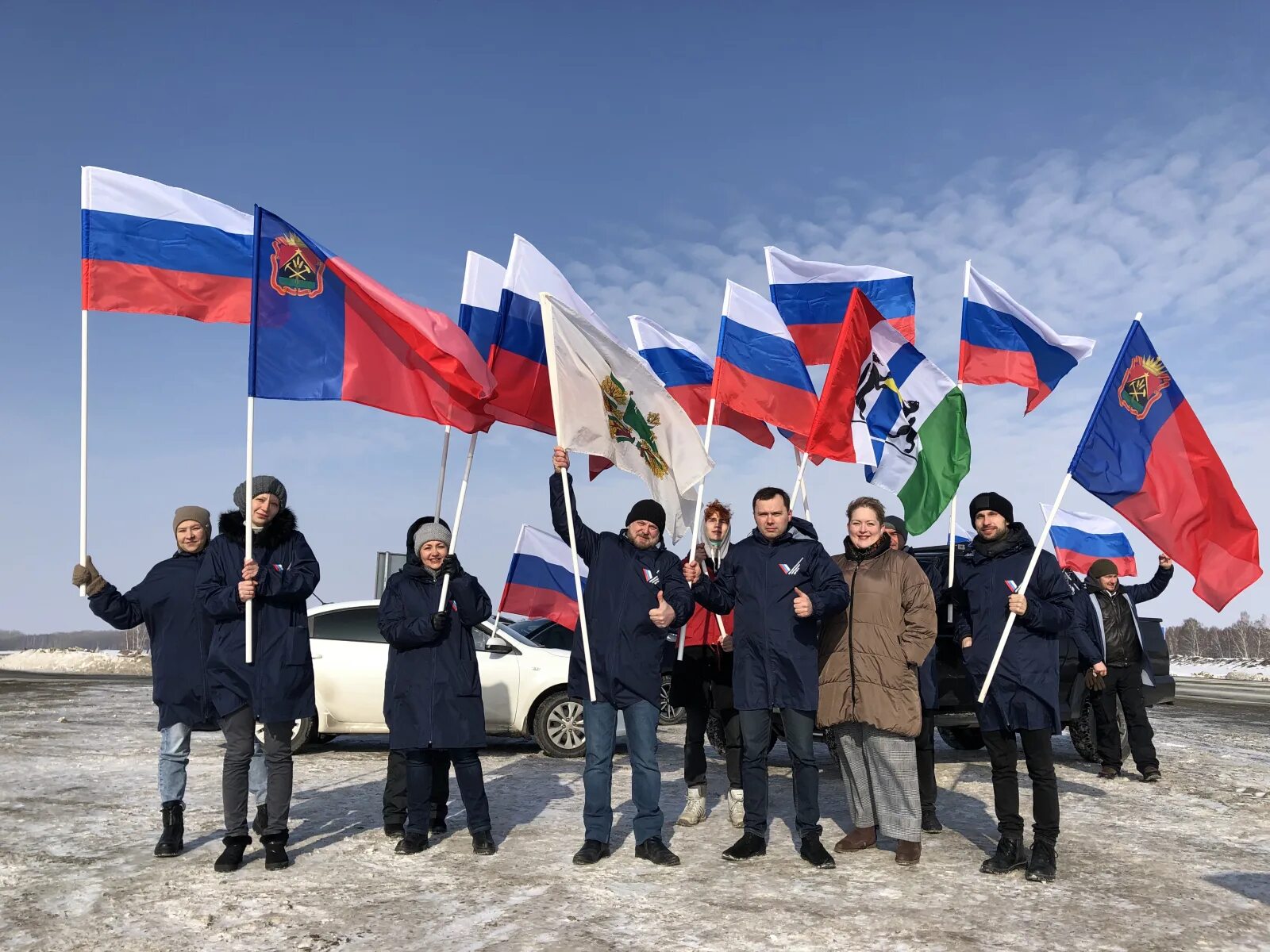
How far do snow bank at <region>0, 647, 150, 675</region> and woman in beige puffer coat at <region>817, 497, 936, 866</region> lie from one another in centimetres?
2868

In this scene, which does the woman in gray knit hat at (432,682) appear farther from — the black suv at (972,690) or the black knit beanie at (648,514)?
the black suv at (972,690)

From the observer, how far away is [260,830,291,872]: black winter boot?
4816mm

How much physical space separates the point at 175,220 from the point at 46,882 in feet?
12.2

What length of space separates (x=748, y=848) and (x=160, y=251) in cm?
488

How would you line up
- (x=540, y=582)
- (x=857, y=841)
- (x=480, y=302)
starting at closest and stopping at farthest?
1. (x=857, y=841)
2. (x=480, y=302)
3. (x=540, y=582)

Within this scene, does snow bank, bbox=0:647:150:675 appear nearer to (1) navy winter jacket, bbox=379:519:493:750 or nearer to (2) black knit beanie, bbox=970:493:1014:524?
(1) navy winter jacket, bbox=379:519:493:750

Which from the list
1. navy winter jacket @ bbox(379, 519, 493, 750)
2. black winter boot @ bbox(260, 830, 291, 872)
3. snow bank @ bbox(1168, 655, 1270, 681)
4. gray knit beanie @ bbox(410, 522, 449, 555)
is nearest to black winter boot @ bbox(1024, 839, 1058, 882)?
navy winter jacket @ bbox(379, 519, 493, 750)

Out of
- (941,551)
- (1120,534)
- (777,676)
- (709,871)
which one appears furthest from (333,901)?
(1120,534)

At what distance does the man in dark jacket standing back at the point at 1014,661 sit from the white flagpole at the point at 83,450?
193 inches

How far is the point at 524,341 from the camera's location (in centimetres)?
680

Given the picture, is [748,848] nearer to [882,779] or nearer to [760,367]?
[882,779]

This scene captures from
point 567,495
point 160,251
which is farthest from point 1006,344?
point 160,251

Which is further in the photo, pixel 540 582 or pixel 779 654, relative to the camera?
pixel 540 582

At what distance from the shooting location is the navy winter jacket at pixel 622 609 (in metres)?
5.19
